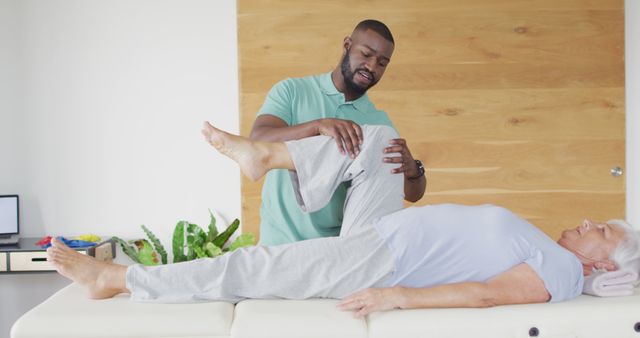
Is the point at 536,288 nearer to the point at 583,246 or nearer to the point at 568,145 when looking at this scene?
the point at 583,246

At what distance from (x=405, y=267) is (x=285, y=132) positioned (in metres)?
0.69

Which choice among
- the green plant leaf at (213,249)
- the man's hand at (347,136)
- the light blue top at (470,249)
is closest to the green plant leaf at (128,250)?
the green plant leaf at (213,249)

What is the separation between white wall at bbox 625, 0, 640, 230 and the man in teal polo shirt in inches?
69.1

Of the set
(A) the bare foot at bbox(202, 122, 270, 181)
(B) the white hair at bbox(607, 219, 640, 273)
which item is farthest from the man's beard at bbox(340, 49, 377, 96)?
(B) the white hair at bbox(607, 219, 640, 273)

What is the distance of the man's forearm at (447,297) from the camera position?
1.89m

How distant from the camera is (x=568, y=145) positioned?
406 centimetres

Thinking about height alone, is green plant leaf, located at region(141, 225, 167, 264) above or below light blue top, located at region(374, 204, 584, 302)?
below

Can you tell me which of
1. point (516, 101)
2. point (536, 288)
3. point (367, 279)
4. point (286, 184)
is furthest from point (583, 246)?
point (516, 101)

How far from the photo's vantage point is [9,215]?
12.8ft

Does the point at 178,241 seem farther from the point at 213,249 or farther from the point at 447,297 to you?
the point at 447,297

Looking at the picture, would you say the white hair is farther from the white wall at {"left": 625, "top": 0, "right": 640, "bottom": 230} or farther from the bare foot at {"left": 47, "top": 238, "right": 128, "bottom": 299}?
the white wall at {"left": 625, "top": 0, "right": 640, "bottom": 230}

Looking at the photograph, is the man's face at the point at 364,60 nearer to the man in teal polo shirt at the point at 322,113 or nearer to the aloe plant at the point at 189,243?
the man in teal polo shirt at the point at 322,113

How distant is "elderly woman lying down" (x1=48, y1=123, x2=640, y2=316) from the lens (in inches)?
75.9

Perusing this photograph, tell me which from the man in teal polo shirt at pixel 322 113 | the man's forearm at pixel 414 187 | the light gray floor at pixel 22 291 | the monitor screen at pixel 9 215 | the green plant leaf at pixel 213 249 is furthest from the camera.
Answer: the light gray floor at pixel 22 291
